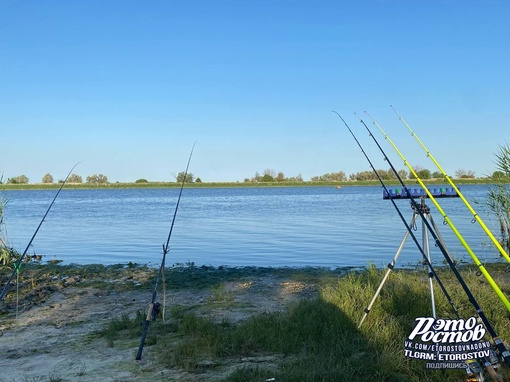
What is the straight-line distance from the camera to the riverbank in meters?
4.89

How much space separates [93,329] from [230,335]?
7.94ft

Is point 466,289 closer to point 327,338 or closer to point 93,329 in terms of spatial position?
point 327,338

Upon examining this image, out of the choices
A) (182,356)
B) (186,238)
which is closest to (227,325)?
(182,356)

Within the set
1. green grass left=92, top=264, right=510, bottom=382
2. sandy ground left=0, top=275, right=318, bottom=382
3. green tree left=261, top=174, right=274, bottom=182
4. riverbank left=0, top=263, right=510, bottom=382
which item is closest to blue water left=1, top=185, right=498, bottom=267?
sandy ground left=0, top=275, right=318, bottom=382

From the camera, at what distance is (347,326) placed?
595 cm

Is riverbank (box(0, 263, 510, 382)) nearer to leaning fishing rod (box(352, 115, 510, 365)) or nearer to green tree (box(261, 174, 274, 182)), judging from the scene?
leaning fishing rod (box(352, 115, 510, 365))

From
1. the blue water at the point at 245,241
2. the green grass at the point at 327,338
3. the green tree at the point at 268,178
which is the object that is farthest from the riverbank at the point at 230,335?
the green tree at the point at 268,178

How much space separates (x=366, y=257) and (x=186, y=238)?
8820 millimetres

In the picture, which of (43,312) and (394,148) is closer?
(394,148)

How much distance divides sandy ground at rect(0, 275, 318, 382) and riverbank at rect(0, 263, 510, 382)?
17 millimetres

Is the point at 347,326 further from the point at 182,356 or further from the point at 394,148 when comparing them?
the point at 394,148

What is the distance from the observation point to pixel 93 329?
7.27 m

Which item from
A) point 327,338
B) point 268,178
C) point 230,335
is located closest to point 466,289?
point 327,338

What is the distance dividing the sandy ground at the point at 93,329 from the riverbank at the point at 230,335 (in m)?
0.02
